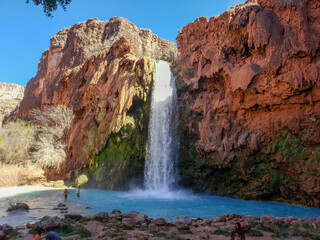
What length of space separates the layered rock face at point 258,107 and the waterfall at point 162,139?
3.48ft

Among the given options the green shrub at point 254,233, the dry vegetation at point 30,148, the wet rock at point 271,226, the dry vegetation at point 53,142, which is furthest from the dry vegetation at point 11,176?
the wet rock at point 271,226

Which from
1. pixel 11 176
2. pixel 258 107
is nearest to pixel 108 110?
pixel 11 176

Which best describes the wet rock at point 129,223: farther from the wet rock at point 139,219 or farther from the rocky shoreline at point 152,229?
the wet rock at point 139,219

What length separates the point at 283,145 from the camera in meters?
15.3

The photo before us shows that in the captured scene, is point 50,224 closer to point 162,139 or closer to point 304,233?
point 304,233

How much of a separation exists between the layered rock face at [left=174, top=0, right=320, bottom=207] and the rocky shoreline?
729 cm

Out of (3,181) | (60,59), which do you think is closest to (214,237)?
(3,181)

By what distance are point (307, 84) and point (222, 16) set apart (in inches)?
365

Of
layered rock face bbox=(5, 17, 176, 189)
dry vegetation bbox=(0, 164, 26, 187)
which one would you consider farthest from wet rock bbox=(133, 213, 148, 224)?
dry vegetation bbox=(0, 164, 26, 187)

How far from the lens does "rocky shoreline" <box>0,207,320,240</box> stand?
6852mm

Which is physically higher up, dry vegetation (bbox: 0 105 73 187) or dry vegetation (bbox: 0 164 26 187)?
dry vegetation (bbox: 0 105 73 187)

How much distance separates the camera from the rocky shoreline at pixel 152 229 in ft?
22.5

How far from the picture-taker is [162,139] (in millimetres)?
21250

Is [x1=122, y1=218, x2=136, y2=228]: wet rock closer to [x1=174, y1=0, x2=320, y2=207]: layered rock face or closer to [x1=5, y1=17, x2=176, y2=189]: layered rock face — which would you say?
[x1=174, y1=0, x2=320, y2=207]: layered rock face
